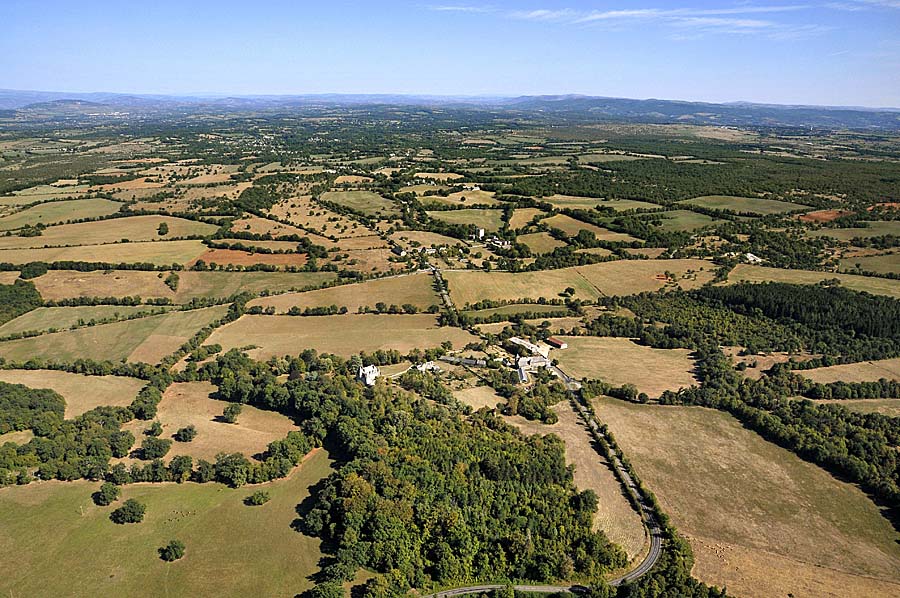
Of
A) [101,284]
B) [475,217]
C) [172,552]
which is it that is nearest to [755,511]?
[172,552]

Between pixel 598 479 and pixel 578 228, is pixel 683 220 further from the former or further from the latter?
pixel 598 479

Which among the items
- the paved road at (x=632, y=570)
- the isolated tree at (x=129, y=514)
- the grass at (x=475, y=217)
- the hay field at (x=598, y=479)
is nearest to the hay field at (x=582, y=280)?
the grass at (x=475, y=217)

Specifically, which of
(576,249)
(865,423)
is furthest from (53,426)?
(576,249)

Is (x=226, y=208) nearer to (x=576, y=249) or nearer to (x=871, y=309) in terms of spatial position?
(x=576, y=249)

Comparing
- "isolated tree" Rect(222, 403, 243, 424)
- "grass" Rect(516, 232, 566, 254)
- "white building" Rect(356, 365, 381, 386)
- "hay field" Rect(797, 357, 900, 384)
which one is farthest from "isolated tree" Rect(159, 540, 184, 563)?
"grass" Rect(516, 232, 566, 254)

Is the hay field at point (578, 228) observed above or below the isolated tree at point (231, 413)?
above

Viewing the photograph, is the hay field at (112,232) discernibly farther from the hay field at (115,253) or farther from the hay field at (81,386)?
the hay field at (81,386)
